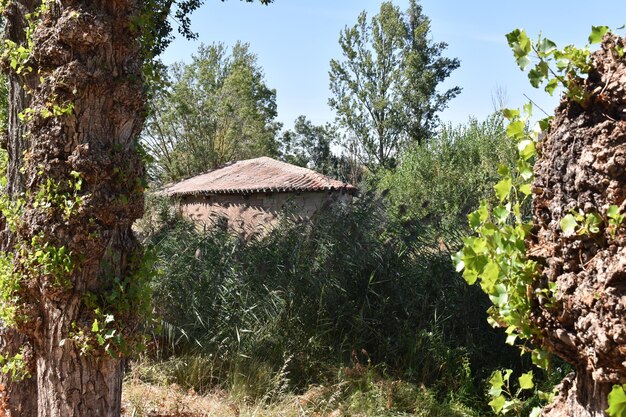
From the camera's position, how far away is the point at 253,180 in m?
25.5

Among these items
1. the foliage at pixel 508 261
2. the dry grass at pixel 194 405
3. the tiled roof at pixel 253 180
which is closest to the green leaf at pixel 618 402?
the foliage at pixel 508 261

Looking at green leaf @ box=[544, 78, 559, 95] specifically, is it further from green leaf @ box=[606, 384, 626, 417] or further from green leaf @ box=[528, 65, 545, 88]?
green leaf @ box=[606, 384, 626, 417]

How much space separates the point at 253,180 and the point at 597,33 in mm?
23877

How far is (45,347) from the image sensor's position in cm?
402

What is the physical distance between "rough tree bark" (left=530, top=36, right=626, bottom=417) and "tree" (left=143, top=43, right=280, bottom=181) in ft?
98.5

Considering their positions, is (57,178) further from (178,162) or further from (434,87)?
(434,87)

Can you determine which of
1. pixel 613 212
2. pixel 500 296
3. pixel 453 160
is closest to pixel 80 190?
pixel 500 296

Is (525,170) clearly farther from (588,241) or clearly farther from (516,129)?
(588,241)

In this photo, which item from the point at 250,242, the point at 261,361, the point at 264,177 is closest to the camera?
the point at 261,361

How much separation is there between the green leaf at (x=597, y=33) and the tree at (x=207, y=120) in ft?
98.5

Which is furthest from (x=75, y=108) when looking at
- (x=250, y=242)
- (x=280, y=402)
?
(x=250, y=242)

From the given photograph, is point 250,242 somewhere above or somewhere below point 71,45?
below

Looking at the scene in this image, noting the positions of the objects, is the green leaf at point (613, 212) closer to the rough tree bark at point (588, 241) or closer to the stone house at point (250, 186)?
the rough tree bark at point (588, 241)

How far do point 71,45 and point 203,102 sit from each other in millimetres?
30518
